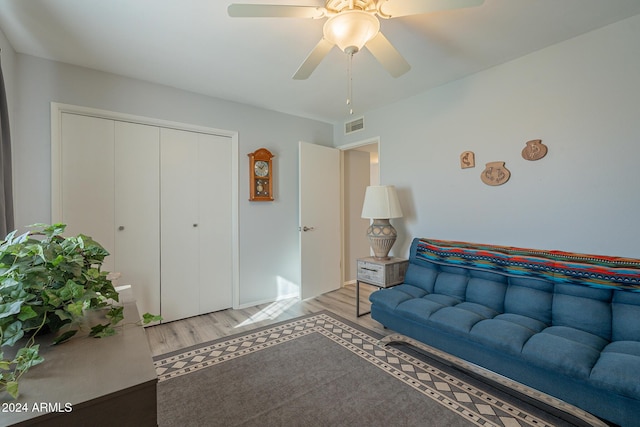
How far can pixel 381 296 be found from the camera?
8.36 feet

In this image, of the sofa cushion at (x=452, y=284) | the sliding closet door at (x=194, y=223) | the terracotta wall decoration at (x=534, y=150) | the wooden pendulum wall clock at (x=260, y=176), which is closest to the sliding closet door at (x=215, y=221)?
the sliding closet door at (x=194, y=223)

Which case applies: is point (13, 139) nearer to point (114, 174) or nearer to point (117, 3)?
point (114, 174)

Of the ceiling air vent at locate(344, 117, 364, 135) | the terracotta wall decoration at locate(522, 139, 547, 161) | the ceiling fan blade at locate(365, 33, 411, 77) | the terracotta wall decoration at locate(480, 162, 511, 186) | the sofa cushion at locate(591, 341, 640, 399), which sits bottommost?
the sofa cushion at locate(591, 341, 640, 399)

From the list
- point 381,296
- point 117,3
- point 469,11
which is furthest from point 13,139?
point 469,11

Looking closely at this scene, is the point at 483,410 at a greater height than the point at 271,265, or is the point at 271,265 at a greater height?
the point at 271,265

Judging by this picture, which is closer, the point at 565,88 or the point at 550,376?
the point at 550,376

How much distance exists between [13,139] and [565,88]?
4.26m

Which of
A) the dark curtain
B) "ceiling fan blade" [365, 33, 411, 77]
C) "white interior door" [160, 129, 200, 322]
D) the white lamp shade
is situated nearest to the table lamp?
the white lamp shade

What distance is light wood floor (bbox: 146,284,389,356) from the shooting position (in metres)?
2.58

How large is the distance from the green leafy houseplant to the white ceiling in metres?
1.59

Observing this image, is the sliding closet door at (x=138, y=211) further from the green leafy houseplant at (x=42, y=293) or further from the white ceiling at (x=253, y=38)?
the green leafy houseplant at (x=42, y=293)

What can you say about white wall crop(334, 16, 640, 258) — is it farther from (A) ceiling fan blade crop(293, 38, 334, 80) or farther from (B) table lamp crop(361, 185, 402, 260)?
(A) ceiling fan blade crop(293, 38, 334, 80)

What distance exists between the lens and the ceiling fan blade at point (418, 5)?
1276 millimetres

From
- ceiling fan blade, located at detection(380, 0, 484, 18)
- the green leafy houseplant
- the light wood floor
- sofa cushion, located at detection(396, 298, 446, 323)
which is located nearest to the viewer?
the green leafy houseplant
